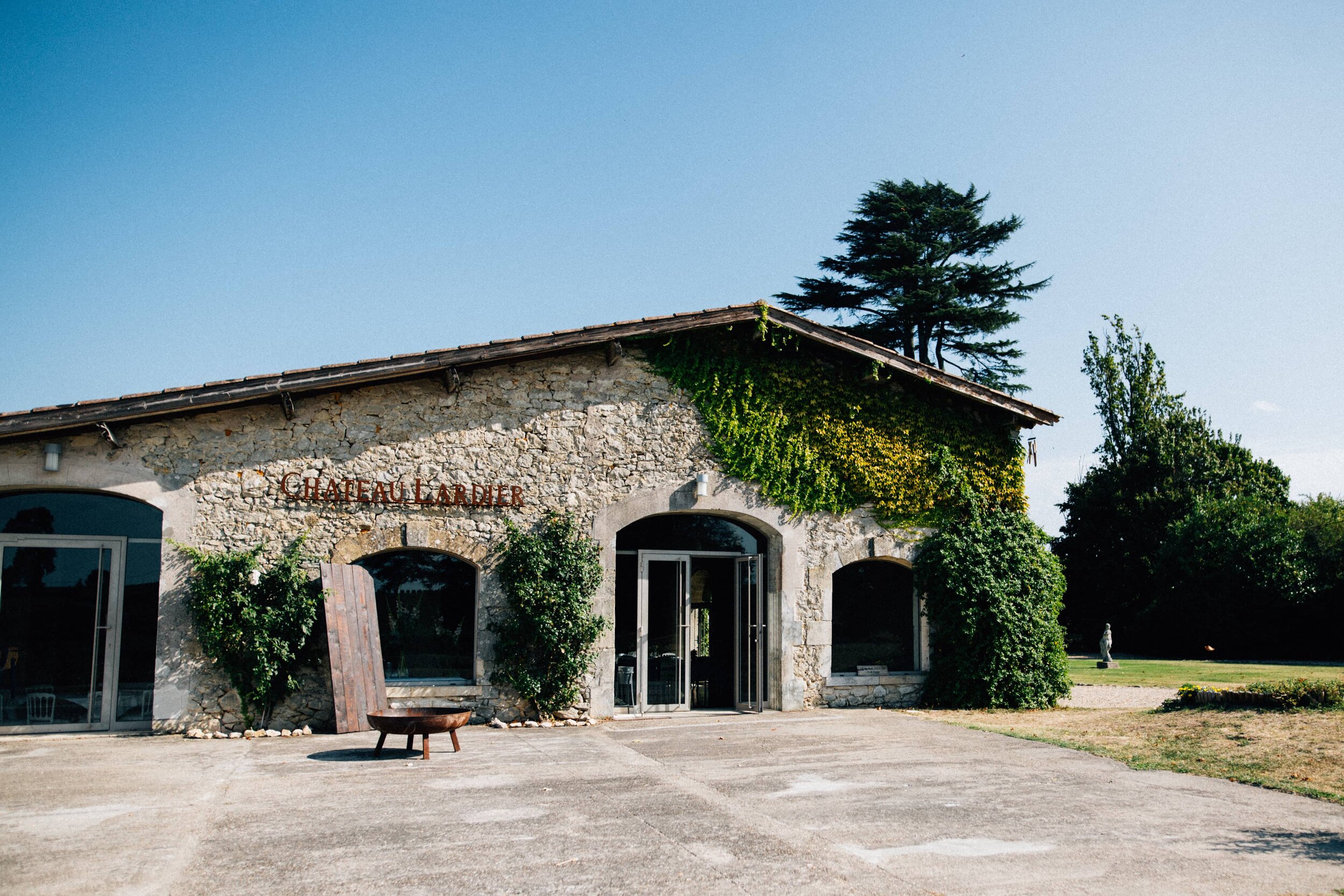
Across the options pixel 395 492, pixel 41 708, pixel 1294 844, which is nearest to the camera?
pixel 1294 844

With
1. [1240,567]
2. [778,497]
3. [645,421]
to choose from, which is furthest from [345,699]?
[1240,567]

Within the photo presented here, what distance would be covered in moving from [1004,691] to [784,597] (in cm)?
327

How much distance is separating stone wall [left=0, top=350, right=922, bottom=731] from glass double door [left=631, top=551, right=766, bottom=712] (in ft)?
1.11

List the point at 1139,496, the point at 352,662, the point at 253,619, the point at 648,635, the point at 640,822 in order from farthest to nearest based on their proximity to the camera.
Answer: the point at 1139,496 < the point at 648,635 < the point at 352,662 < the point at 253,619 < the point at 640,822

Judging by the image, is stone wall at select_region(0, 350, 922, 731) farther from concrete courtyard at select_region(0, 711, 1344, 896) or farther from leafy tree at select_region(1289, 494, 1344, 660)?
leafy tree at select_region(1289, 494, 1344, 660)

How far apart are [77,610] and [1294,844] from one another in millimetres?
11072

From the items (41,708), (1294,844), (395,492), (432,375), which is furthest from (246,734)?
(1294,844)

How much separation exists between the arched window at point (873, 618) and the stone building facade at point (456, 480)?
5.9 inches

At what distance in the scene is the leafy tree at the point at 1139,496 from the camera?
101ft

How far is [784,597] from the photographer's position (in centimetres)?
1230

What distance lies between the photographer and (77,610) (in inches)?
400

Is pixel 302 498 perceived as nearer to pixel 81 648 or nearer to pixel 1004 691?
pixel 81 648

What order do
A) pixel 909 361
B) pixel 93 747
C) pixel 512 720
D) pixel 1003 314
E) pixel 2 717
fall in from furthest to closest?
pixel 1003 314, pixel 909 361, pixel 512 720, pixel 2 717, pixel 93 747

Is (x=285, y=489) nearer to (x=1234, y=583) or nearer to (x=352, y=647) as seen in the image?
(x=352, y=647)
